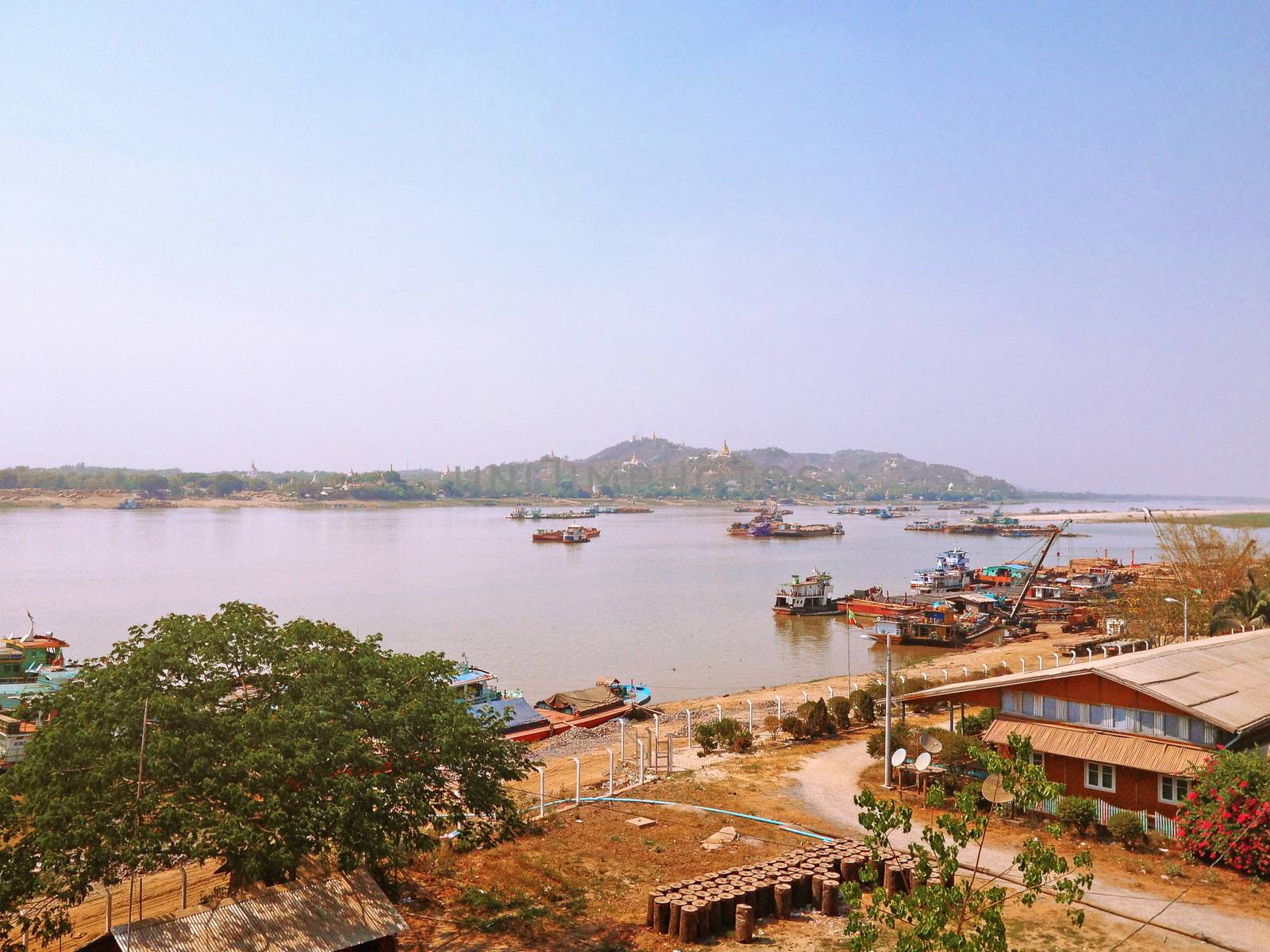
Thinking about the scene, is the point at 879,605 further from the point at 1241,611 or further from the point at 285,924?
the point at 285,924

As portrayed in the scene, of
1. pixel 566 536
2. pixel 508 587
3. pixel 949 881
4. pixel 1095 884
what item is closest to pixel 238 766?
pixel 949 881

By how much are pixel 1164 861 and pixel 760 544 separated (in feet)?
388

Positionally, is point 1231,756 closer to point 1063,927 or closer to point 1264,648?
point 1063,927

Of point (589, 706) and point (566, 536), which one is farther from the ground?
point (589, 706)

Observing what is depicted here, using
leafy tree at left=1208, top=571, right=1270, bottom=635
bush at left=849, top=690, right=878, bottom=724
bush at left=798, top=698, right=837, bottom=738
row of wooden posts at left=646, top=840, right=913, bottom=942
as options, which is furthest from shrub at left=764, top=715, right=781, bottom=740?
leafy tree at left=1208, top=571, right=1270, bottom=635

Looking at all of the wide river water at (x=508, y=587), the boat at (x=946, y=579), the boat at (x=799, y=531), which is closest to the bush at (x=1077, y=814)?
the wide river water at (x=508, y=587)

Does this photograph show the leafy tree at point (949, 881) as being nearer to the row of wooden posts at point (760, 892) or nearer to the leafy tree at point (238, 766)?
the row of wooden posts at point (760, 892)

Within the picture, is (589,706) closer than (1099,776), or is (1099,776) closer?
(1099,776)

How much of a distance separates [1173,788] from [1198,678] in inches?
105

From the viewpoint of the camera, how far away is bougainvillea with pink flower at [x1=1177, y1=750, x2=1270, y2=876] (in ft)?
42.9

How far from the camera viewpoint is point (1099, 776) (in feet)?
52.5

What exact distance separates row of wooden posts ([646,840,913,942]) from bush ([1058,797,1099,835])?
12.3 ft

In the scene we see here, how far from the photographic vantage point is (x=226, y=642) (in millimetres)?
12320

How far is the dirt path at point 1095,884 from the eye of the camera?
11453 millimetres
